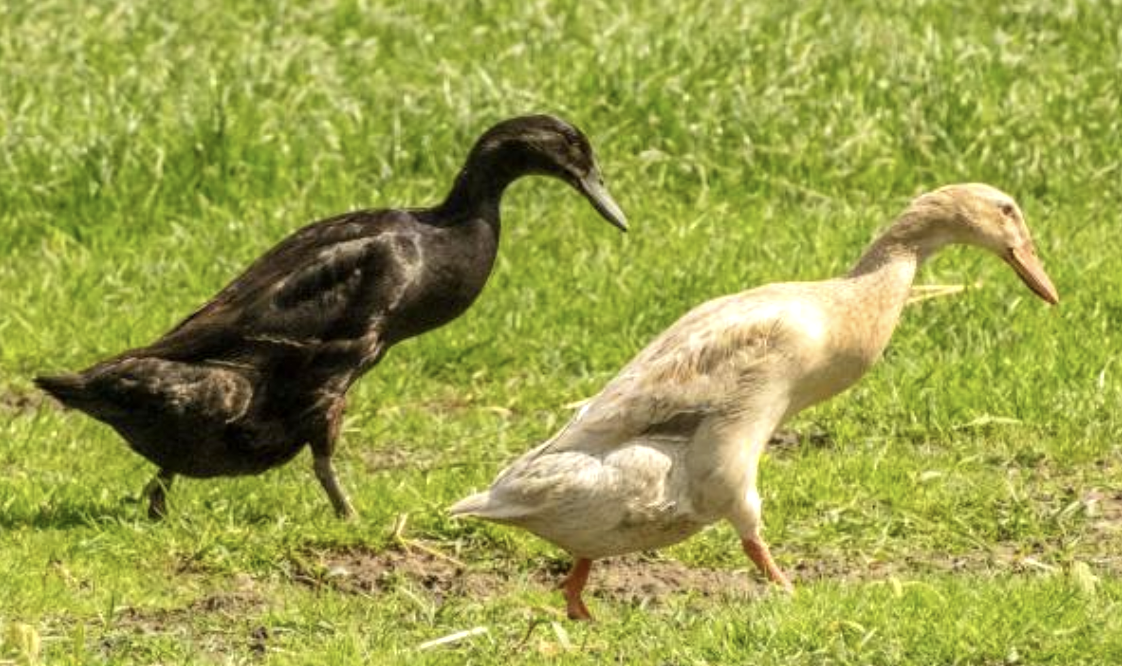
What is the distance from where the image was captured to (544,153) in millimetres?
9492

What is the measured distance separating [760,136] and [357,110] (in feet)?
5.62

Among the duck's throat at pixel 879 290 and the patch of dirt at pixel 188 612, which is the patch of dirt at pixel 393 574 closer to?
the patch of dirt at pixel 188 612

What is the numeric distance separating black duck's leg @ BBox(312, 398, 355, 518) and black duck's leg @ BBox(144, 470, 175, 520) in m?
0.46

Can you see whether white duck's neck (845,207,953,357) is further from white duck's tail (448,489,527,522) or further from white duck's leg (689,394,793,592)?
white duck's tail (448,489,527,522)

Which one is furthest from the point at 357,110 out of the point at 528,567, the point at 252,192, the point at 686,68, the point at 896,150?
the point at 528,567

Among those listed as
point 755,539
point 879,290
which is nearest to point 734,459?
point 755,539

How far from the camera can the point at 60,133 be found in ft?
38.8

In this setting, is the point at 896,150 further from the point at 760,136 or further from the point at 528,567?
the point at 528,567

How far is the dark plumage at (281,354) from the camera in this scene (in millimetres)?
8867

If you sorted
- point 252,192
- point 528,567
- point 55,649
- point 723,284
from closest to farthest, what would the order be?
point 55,649 → point 528,567 → point 723,284 → point 252,192

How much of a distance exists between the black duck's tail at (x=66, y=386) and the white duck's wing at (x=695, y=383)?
174 centimetres

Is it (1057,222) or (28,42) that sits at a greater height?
(28,42)

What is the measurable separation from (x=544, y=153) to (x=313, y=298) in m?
1.03

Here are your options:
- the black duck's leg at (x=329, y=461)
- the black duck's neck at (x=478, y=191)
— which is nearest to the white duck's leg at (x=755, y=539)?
the black duck's leg at (x=329, y=461)
